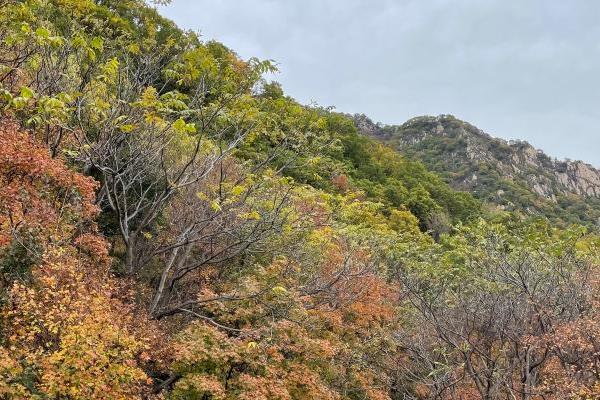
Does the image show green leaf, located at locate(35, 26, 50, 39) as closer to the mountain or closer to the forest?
the forest

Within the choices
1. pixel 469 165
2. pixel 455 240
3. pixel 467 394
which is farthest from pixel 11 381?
pixel 469 165

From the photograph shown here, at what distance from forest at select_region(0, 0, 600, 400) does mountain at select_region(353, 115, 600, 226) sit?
6353 centimetres

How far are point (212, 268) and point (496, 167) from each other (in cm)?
9850

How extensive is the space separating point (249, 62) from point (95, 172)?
30.9 ft

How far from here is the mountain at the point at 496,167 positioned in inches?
3438

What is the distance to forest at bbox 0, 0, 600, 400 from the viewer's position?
9750mm

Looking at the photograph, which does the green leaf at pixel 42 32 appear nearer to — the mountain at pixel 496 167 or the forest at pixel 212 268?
the forest at pixel 212 268

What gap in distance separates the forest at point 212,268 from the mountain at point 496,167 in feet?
208

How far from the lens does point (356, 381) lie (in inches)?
623

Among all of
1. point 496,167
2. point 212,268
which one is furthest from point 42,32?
point 496,167

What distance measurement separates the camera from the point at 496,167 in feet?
347

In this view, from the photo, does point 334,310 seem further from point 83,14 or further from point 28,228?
point 83,14

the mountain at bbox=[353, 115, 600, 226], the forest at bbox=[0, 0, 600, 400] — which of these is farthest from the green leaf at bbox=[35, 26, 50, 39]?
the mountain at bbox=[353, 115, 600, 226]

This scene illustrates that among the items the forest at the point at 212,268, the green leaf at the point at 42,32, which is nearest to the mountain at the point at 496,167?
the forest at the point at 212,268
